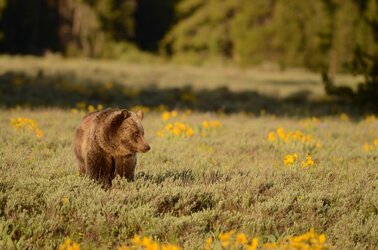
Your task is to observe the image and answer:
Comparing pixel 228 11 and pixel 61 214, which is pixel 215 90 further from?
pixel 228 11

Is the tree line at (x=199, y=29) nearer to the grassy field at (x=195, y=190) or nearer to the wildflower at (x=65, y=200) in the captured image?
the grassy field at (x=195, y=190)

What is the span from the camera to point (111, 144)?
5.47m

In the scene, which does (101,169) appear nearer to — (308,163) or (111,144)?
(111,144)

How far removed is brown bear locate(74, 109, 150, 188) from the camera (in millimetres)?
5453

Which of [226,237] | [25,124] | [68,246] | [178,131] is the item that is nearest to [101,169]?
[68,246]

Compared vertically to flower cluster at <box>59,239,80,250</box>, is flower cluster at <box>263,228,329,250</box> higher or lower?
higher

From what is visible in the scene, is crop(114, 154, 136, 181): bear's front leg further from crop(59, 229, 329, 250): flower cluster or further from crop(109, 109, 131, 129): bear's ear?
crop(59, 229, 329, 250): flower cluster

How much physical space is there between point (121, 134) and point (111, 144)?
0.16 meters

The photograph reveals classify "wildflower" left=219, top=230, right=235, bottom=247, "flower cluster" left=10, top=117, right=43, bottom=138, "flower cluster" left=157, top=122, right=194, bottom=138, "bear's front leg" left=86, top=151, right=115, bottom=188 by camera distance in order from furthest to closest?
"flower cluster" left=157, top=122, right=194, bottom=138 < "flower cluster" left=10, top=117, right=43, bottom=138 < "bear's front leg" left=86, top=151, right=115, bottom=188 < "wildflower" left=219, top=230, right=235, bottom=247

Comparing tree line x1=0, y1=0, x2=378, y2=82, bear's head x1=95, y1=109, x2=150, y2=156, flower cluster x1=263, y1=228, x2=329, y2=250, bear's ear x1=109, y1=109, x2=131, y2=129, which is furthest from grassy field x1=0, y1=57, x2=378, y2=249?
tree line x1=0, y1=0, x2=378, y2=82

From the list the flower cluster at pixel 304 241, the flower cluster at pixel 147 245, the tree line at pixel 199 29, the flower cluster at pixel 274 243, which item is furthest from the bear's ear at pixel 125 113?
the tree line at pixel 199 29

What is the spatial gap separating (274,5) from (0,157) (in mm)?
34237

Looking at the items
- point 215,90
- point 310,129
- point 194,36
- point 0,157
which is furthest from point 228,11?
point 0,157

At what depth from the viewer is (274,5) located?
38.5 metres
